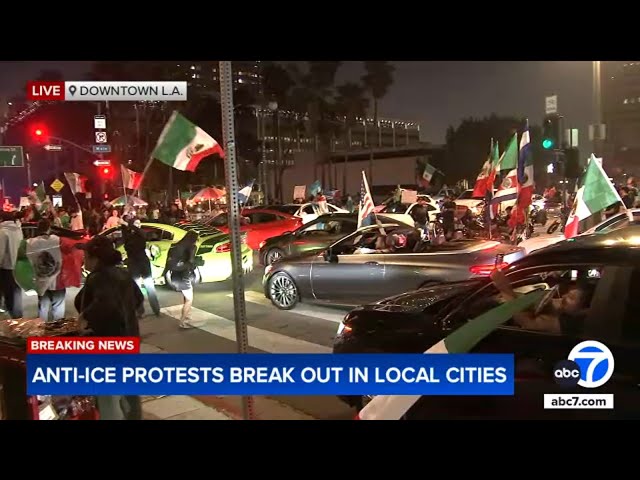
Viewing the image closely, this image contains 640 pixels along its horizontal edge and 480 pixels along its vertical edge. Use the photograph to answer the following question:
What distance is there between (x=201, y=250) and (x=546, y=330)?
499 centimetres

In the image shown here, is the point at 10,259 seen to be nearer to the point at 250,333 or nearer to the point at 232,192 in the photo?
the point at 250,333

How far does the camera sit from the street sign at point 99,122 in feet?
14.6

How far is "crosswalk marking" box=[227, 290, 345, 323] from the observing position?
6.91m

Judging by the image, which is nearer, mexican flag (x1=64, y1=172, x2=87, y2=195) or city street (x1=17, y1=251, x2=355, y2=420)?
city street (x1=17, y1=251, x2=355, y2=420)

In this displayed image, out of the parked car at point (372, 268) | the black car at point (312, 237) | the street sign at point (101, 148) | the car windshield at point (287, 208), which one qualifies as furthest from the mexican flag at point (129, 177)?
the car windshield at point (287, 208)

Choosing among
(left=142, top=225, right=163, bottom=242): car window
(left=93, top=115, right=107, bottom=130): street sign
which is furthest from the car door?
(left=93, top=115, right=107, bottom=130): street sign

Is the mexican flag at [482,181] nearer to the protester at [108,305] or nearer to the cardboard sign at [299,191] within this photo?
the cardboard sign at [299,191]

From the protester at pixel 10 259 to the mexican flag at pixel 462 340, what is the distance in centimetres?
382

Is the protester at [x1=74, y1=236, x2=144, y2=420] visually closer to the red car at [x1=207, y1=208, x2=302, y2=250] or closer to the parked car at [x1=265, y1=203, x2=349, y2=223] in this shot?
the red car at [x1=207, y1=208, x2=302, y2=250]

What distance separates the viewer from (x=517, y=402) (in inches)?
136

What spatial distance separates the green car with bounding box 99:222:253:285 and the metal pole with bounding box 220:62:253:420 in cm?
294

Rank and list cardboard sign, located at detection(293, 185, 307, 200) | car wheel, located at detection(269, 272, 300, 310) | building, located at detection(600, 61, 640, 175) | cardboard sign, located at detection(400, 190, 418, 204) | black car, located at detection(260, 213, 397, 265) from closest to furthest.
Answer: building, located at detection(600, 61, 640, 175) < car wheel, located at detection(269, 272, 300, 310) < cardboard sign, located at detection(293, 185, 307, 200) < black car, located at detection(260, 213, 397, 265) < cardboard sign, located at detection(400, 190, 418, 204)
